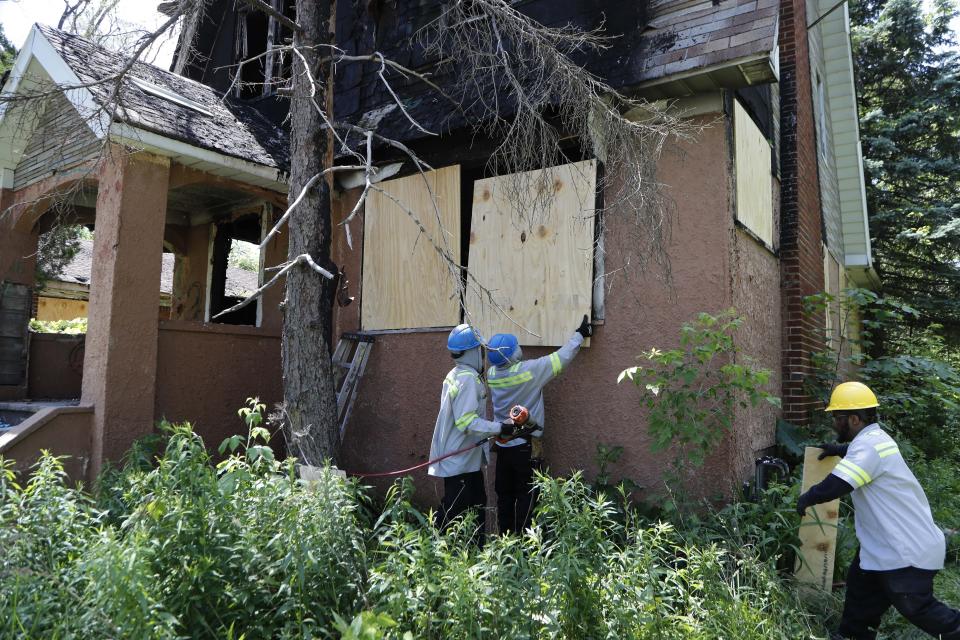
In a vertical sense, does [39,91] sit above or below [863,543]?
above

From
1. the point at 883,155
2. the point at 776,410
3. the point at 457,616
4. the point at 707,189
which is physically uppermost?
the point at 883,155

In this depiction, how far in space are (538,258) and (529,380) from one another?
1.34 meters

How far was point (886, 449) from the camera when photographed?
381 centimetres

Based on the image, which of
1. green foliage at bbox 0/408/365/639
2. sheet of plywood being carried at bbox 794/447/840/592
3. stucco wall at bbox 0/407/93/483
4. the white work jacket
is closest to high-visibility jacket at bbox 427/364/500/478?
green foliage at bbox 0/408/365/639

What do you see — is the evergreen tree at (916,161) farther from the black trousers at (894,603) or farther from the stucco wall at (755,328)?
the black trousers at (894,603)

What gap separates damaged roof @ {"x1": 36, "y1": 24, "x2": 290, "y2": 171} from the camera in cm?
638

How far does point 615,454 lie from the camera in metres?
5.51

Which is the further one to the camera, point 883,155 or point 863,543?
point 883,155

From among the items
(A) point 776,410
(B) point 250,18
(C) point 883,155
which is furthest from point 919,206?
(B) point 250,18

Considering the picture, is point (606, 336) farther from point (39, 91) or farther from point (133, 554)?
point (39, 91)

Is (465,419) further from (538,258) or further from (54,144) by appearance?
(54,144)

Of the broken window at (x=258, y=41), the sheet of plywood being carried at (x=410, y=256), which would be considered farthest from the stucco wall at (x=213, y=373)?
the broken window at (x=258, y=41)

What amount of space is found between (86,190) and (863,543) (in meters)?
9.45

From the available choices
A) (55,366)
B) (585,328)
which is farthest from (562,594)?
(55,366)
